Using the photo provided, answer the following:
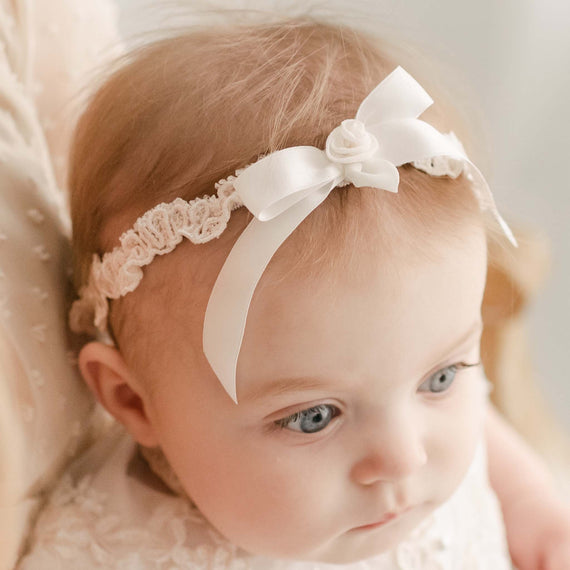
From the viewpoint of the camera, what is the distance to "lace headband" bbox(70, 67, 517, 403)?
2.29 ft

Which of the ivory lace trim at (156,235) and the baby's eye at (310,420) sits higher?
the ivory lace trim at (156,235)

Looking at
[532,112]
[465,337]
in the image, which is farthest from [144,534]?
[532,112]

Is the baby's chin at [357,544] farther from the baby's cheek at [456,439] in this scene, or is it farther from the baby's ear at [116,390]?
the baby's ear at [116,390]

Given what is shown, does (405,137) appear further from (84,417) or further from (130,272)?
(84,417)

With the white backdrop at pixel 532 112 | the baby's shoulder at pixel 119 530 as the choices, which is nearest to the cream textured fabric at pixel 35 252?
the baby's shoulder at pixel 119 530

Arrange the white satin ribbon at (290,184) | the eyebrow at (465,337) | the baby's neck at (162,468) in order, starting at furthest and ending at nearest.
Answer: the baby's neck at (162,468) < the eyebrow at (465,337) < the white satin ribbon at (290,184)

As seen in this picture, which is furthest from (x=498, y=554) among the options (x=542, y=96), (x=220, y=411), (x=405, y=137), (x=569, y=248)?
(x=542, y=96)

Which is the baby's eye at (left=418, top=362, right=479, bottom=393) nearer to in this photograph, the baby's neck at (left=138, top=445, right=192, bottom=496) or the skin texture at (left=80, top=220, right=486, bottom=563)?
the skin texture at (left=80, top=220, right=486, bottom=563)

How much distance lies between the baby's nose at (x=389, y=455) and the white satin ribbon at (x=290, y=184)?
142 millimetres

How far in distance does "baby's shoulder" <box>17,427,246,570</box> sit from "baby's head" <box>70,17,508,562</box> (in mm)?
85

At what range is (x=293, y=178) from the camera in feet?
2.26

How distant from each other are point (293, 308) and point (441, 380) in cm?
21

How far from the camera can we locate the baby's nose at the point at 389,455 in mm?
771

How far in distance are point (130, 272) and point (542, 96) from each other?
1.25 metres
